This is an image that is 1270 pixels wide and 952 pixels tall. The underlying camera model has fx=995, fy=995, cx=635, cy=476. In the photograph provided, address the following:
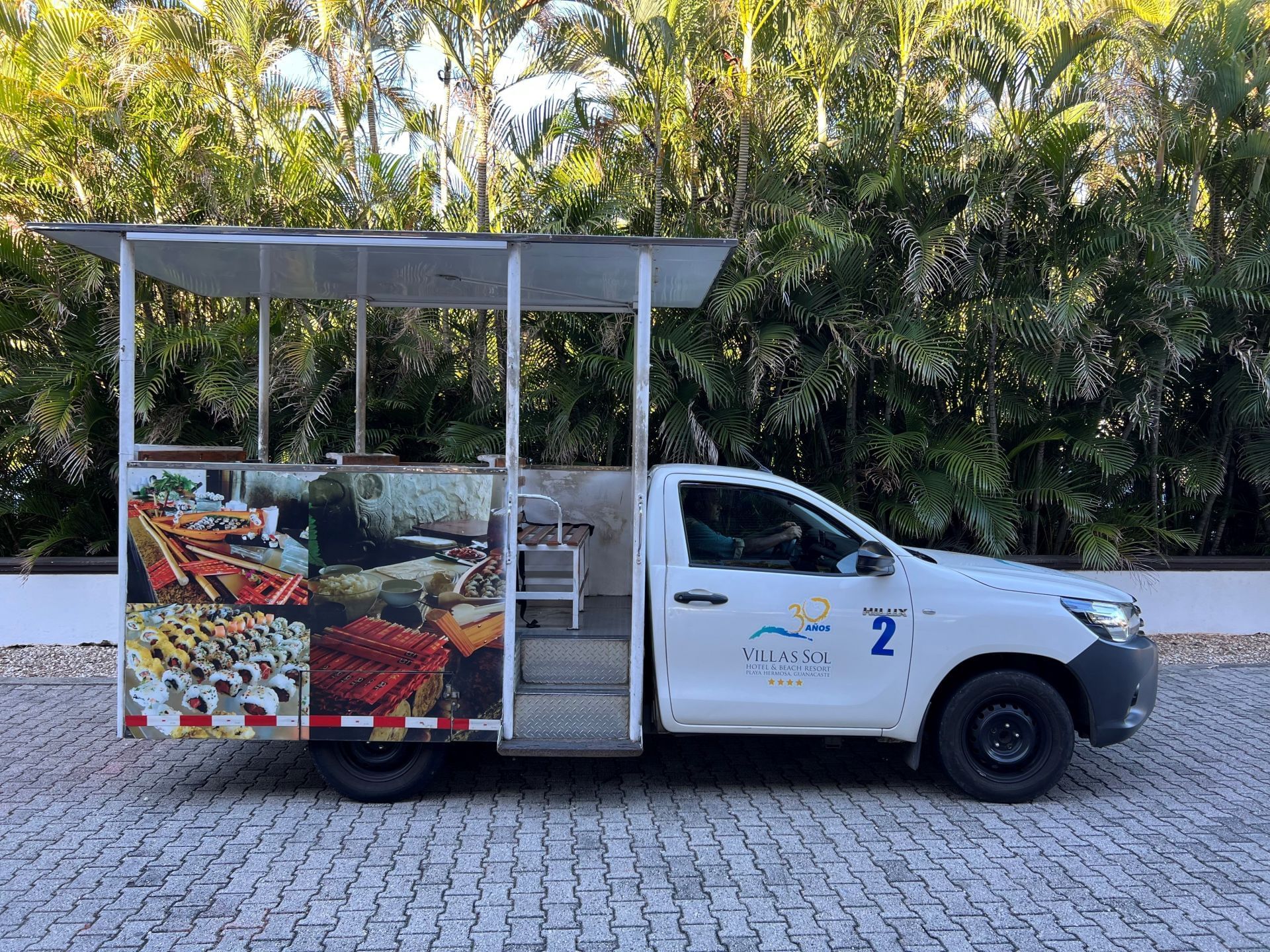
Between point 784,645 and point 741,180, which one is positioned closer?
point 784,645

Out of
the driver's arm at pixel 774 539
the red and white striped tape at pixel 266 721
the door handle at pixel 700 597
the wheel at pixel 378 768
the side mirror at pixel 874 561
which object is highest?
the driver's arm at pixel 774 539

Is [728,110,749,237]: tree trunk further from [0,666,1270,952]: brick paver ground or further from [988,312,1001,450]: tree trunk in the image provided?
[0,666,1270,952]: brick paver ground

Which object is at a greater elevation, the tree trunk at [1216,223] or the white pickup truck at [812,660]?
the tree trunk at [1216,223]

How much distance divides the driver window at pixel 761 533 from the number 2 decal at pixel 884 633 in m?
0.30

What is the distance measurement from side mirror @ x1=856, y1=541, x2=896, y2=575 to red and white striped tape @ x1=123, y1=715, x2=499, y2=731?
8.02ft

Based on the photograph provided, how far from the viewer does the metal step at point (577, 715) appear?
5297mm

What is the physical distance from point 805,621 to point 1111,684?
1705 mm

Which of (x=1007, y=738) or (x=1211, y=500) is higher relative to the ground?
(x=1211, y=500)

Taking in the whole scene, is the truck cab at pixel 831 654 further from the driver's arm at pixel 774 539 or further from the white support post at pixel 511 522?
the white support post at pixel 511 522

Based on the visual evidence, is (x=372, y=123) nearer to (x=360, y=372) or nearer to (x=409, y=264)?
(x=360, y=372)

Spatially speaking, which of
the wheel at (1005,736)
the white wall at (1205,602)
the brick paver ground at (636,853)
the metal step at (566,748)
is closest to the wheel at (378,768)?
the brick paver ground at (636,853)

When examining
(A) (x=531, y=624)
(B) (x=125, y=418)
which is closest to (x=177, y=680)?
(B) (x=125, y=418)

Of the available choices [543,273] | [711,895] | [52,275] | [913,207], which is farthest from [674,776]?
[52,275]

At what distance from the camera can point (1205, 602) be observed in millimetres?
9797
